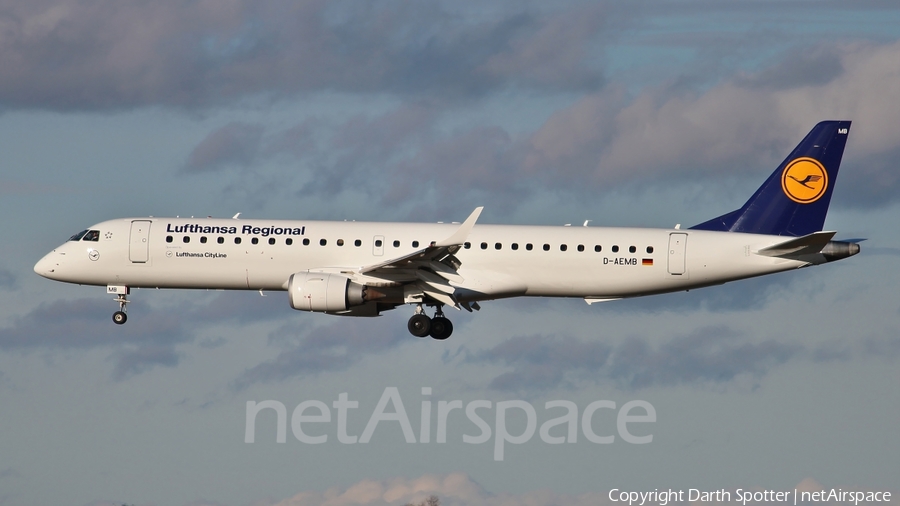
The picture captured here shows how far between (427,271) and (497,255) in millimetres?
3045

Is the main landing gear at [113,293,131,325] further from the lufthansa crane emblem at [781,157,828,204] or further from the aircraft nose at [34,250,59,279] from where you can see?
the lufthansa crane emblem at [781,157,828,204]

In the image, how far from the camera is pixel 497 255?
56250 mm

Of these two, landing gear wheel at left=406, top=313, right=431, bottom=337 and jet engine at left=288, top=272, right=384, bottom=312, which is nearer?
jet engine at left=288, top=272, right=384, bottom=312

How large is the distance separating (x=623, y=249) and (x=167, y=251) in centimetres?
1909

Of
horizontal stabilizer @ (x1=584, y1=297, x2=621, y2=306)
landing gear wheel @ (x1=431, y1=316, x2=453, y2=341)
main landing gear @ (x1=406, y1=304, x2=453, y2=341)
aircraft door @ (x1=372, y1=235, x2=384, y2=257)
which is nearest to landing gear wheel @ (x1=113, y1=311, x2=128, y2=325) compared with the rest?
aircraft door @ (x1=372, y1=235, x2=384, y2=257)

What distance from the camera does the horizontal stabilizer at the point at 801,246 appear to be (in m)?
53.4

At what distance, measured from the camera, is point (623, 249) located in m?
56.5

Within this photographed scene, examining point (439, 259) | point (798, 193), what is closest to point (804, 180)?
point (798, 193)

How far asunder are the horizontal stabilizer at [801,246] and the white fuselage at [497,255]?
322 mm

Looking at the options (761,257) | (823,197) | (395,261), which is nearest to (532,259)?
(395,261)

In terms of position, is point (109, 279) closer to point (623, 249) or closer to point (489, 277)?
point (489, 277)

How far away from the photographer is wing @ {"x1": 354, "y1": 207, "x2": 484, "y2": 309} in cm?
5334

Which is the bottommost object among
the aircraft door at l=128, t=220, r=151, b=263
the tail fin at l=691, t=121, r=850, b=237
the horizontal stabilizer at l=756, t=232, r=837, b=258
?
the horizontal stabilizer at l=756, t=232, r=837, b=258

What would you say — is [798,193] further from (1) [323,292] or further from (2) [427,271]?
(1) [323,292]
